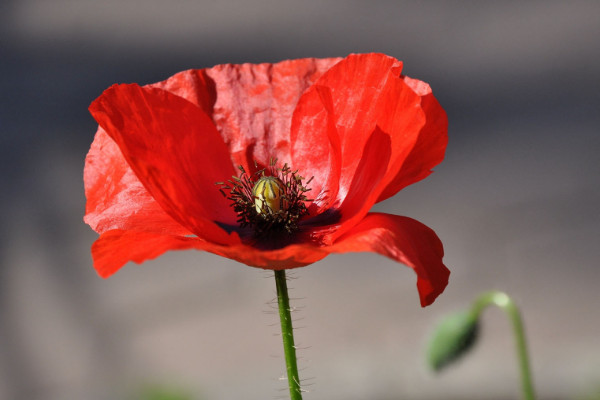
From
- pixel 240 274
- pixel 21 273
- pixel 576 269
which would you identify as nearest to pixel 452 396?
pixel 576 269

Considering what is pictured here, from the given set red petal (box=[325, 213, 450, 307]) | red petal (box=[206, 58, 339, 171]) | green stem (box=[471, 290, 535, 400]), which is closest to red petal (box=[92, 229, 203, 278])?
red petal (box=[325, 213, 450, 307])

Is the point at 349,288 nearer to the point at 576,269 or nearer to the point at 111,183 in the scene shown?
the point at 576,269

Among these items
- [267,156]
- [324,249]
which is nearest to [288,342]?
[324,249]

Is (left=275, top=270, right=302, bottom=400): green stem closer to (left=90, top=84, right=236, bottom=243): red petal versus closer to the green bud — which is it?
(left=90, top=84, right=236, bottom=243): red petal

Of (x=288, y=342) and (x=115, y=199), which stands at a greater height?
(x=115, y=199)

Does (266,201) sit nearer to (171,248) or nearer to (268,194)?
(268,194)

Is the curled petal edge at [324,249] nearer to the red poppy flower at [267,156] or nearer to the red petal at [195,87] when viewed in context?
the red poppy flower at [267,156]

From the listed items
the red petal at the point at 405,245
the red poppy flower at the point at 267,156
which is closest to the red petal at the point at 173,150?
the red poppy flower at the point at 267,156
